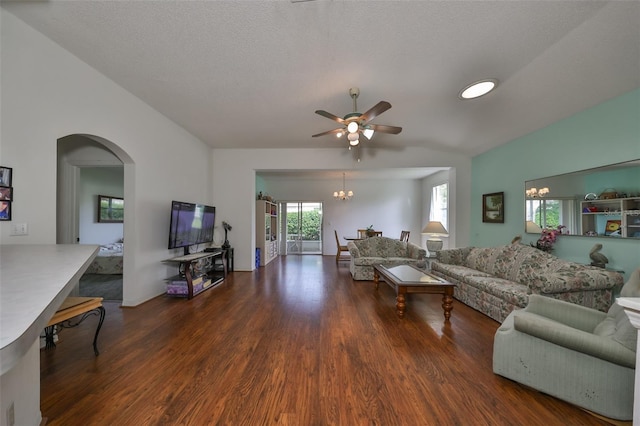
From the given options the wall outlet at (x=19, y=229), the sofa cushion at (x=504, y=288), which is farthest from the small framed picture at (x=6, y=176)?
the sofa cushion at (x=504, y=288)

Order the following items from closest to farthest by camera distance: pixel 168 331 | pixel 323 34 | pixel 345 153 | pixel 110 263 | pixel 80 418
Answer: pixel 80 418 < pixel 323 34 < pixel 168 331 < pixel 110 263 < pixel 345 153

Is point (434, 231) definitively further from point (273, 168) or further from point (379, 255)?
point (273, 168)

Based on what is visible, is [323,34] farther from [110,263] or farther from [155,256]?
[110,263]

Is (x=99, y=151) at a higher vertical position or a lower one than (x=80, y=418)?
higher

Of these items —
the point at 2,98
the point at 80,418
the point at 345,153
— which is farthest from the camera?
the point at 345,153

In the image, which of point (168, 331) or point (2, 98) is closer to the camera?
point (2, 98)

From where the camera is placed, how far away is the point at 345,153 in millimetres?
5301

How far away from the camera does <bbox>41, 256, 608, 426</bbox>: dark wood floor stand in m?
1.48

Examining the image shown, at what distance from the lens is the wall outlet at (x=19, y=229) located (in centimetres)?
194

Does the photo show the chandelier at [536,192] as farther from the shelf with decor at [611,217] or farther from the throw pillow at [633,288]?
the throw pillow at [633,288]

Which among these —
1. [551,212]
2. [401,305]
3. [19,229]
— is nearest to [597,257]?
[551,212]

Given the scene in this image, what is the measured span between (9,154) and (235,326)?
96.3 inches

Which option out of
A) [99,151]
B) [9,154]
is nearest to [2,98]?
[9,154]

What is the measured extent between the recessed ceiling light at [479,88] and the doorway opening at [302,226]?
6.15m
